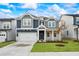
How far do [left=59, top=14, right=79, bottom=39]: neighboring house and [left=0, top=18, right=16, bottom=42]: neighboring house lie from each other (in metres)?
1.63

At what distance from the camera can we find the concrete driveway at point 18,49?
8414 millimetres

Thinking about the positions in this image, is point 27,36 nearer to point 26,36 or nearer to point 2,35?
point 26,36

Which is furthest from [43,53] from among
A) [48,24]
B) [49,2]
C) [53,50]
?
[49,2]

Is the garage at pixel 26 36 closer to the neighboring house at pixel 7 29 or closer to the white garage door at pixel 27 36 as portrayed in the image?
the white garage door at pixel 27 36

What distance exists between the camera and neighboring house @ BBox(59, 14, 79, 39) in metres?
8.80

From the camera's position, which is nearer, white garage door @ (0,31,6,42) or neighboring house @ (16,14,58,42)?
neighboring house @ (16,14,58,42)

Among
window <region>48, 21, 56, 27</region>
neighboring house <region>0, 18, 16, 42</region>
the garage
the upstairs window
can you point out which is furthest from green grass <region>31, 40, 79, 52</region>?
the upstairs window

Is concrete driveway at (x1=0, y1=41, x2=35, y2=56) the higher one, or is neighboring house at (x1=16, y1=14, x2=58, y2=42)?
neighboring house at (x1=16, y1=14, x2=58, y2=42)

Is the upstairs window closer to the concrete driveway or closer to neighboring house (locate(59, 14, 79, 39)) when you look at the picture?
the concrete driveway

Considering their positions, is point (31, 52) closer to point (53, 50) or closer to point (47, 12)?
point (53, 50)

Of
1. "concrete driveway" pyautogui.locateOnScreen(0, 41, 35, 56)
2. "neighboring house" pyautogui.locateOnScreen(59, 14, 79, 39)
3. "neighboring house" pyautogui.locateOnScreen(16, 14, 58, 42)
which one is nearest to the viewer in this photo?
"concrete driveway" pyautogui.locateOnScreen(0, 41, 35, 56)

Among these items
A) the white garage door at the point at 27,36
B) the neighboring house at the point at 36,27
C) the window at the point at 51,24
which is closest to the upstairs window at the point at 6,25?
the neighboring house at the point at 36,27

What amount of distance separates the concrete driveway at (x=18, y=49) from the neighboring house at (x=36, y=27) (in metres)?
0.29

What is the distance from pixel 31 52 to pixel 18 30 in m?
1.00
